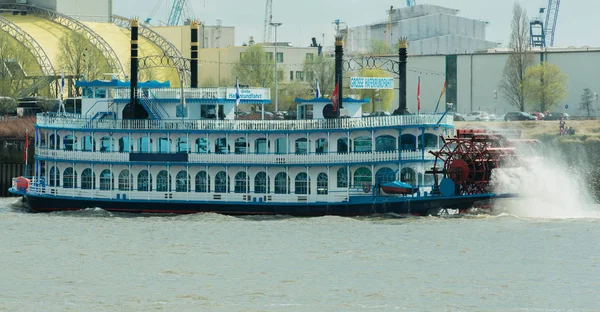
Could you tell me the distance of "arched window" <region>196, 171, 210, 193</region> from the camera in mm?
56219

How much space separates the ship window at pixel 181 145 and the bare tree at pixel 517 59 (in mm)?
45483

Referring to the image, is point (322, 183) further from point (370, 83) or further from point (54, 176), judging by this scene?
point (54, 176)

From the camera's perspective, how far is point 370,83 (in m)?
61.5

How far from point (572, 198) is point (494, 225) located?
7.26m

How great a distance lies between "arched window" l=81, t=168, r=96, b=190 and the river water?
3.23 meters

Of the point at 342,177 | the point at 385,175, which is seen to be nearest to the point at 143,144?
the point at 342,177

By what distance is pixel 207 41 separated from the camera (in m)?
134

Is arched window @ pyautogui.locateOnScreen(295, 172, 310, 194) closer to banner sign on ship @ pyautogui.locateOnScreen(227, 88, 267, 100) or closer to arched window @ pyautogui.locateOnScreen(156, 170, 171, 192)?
banner sign on ship @ pyautogui.locateOnScreen(227, 88, 267, 100)

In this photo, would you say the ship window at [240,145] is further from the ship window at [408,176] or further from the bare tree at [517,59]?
the bare tree at [517,59]

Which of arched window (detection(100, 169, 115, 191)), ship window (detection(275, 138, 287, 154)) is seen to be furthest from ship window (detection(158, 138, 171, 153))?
ship window (detection(275, 138, 287, 154))

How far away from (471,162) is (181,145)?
13.4 meters

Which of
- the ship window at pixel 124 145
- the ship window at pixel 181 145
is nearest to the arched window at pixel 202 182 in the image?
the ship window at pixel 181 145

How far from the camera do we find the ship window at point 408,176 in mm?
54469

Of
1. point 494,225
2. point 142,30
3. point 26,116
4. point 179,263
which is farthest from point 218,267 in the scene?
point 142,30
